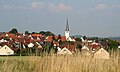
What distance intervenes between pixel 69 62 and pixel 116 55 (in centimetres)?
121

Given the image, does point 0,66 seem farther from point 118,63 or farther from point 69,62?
point 118,63

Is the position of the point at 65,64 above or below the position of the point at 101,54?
below

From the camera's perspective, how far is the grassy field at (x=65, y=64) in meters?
6.71

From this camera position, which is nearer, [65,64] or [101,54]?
[65,64]

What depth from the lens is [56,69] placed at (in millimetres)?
6762

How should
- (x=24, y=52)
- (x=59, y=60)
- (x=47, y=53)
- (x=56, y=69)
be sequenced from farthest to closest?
(x=24, y=52), (x=47, y=53), (x=59, y=60), (x=56, y=69)

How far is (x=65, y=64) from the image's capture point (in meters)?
6.86

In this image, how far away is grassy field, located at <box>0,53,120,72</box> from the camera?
6.71m

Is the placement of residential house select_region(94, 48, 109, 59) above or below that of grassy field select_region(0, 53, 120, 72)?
above

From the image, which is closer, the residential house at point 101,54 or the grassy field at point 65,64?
the grassy field at point 65,64

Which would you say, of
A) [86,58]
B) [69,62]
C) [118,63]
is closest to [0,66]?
[69,62]

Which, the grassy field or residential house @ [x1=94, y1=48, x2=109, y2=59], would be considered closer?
the grassy field

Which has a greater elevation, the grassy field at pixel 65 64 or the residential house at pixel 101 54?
the residential house at pixel 101 54

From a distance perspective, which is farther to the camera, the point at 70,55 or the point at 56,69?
the point at 70,55
